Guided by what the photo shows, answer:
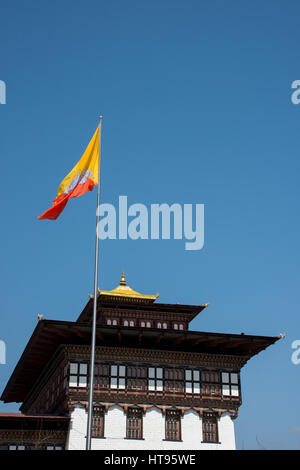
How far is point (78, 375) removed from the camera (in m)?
37.2

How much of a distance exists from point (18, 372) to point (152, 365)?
46.2ft

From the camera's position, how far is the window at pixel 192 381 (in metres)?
38.5

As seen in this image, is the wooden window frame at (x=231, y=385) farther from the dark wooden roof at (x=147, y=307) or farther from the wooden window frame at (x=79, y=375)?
the wooden window frame at (x=79, y=375)

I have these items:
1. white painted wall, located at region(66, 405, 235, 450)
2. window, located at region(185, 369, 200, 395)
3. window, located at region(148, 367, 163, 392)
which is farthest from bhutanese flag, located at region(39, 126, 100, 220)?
window, located at region(185, 369, 200, 395)

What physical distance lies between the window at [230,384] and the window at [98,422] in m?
7.65

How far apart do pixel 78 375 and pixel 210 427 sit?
847cm

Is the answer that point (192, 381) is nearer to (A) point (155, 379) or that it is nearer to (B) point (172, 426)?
(A) point (155, 379)

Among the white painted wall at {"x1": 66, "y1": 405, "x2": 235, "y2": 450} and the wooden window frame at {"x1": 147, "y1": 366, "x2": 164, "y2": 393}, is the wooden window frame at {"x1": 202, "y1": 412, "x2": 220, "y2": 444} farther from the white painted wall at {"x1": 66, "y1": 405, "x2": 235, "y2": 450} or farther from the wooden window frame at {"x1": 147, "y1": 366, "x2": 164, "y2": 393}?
the wooden window frame at {"x1": 147, "y1": 366, "x2": 164, "y2": 393}

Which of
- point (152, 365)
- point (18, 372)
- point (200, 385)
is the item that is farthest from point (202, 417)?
point (18, 372)

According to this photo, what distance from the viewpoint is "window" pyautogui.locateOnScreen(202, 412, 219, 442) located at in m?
37.9

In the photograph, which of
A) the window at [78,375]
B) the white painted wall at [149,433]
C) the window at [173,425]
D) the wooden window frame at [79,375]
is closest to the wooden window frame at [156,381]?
the white painted wall at [149,433]

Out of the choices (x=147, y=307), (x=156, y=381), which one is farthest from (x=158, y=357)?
(x=147, y=307)

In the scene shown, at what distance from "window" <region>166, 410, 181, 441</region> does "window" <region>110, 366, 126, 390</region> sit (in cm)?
319
